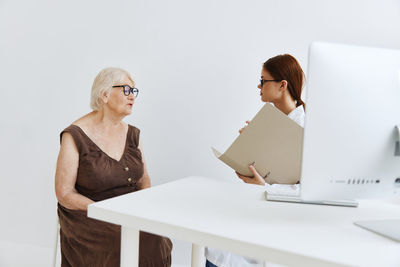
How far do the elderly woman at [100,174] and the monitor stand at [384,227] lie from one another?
1057mm

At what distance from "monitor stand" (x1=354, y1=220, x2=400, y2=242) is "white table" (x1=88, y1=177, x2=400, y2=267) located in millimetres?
17

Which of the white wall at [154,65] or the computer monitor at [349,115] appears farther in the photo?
the white wall at [154,65]

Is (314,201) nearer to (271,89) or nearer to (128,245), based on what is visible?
(128,245)

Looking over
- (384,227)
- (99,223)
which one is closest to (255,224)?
(384,227)

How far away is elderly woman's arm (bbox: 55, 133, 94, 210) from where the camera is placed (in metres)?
1.79

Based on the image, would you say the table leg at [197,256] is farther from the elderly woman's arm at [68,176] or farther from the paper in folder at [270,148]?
the elderly woman's arm at [68,176]

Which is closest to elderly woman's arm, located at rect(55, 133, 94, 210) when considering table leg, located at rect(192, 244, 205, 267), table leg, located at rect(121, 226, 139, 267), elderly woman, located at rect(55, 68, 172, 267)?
elderly woman, located at rect(55, 68, 172, 267)

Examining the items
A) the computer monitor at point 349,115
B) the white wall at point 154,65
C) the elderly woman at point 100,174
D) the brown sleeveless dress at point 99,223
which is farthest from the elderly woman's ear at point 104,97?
the computer monitor at point 349,115

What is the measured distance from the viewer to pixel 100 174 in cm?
190

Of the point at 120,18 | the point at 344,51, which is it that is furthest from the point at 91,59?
the point at 344,51

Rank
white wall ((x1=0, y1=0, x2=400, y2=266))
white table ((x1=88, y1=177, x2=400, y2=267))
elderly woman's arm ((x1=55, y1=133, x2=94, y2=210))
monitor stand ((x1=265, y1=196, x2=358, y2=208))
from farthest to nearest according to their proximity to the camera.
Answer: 1. white wall ((x1=0, y1=0, x2=400, y2=266))
2. elderly woman's arm ((x1=55, y1=133, x2=94, y2=210))
3. monitor stand ((x1=265, y1=196, x2=358, y2=208))
4. white table ((x1=88, y1=177, x2=400, y2=267))

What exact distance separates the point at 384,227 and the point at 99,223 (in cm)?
130

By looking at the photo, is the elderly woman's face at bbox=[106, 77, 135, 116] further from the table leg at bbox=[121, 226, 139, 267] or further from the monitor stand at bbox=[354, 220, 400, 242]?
the monitor stand at bbox=[354, 220, 400, 242]

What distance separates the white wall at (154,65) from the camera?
236 centimetres
